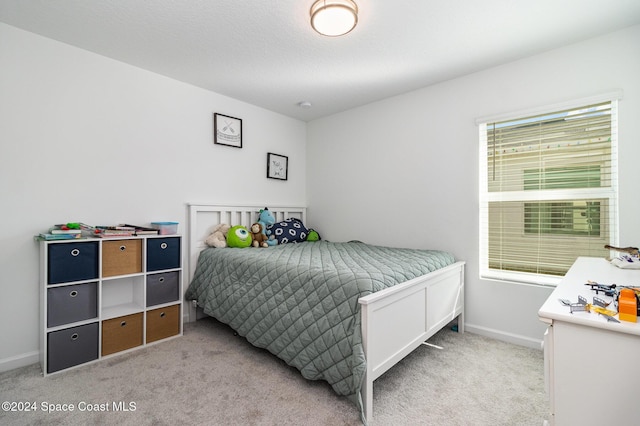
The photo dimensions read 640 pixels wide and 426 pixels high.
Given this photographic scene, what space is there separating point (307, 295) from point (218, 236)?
1.50m

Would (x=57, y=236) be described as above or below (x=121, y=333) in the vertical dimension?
above

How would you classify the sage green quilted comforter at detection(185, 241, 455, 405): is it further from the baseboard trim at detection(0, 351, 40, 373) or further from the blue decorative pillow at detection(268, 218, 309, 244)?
the baseboard trim at detection(0, 351, 40, 373)

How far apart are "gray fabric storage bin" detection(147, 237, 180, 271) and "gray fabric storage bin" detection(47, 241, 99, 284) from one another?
35cm

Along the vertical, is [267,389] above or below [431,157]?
below

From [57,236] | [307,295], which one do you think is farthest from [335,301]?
[57,236]

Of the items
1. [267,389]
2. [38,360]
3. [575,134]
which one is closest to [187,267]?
[38,360]

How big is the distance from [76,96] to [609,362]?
332 centimetres

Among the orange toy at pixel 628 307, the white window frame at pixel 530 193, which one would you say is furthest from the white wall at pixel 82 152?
the orange toy at pixel 628 307

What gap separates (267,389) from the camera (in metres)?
1.76

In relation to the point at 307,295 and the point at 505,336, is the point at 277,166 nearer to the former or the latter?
the point at 307,295

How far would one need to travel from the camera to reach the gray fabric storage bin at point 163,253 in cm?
235

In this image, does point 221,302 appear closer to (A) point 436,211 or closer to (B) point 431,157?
(A) point 436,211

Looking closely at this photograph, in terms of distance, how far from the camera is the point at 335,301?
1668 millimetres

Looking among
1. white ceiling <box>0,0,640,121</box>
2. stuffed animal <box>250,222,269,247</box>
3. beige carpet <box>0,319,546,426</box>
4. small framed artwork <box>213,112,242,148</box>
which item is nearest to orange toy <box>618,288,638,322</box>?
beige carpet <box>0,319,546,426</box>
